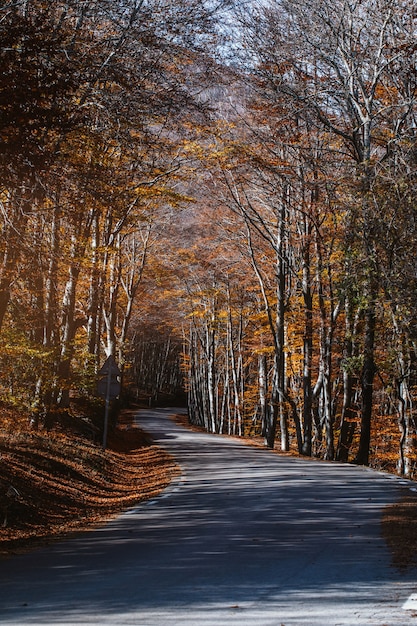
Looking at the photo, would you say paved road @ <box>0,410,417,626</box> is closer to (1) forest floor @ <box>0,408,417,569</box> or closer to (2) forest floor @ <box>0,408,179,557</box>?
(1) forest floor @ <box>0,408,417,569</box>

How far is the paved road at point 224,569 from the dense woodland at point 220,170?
453 cm

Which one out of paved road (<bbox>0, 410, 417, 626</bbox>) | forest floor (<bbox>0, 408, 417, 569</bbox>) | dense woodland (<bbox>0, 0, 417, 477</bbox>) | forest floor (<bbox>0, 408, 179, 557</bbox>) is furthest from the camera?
dense woodland (<bbox>0, 0, 417, 477</bbox>)

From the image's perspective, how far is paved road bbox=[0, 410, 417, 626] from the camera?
5.64 meters

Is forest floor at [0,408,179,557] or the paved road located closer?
the paved road

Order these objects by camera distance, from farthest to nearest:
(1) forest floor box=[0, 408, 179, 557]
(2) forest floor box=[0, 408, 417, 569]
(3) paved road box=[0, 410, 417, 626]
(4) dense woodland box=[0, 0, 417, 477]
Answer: (4) dense woodland box=[0, 0, 417, 477] < (1) forest floor box=[0, 408, 179, 557] < (2) forest floor box=[0, 408, 417, 569] < (3) paved road box=[0, 410, 417, 626]

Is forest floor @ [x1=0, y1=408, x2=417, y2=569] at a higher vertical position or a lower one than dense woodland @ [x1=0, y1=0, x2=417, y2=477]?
lower

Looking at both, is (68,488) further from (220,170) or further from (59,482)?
(220,170)

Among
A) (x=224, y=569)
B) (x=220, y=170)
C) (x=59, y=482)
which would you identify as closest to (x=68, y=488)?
(x=59, y=482)

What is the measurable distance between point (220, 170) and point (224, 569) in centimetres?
2135

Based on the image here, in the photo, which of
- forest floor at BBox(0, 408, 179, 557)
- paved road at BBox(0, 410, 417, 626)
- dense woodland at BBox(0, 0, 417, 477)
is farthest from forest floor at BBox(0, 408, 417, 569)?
dense woodland at BBox(0, 0, 417, 477)

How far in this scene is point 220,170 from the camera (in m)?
27.1

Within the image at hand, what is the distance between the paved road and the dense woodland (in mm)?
4530

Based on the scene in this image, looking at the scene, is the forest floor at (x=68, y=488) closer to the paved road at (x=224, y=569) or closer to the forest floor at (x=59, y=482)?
the forest floor at (x=59, y=482)

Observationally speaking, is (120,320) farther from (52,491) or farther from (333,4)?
(52,491)
